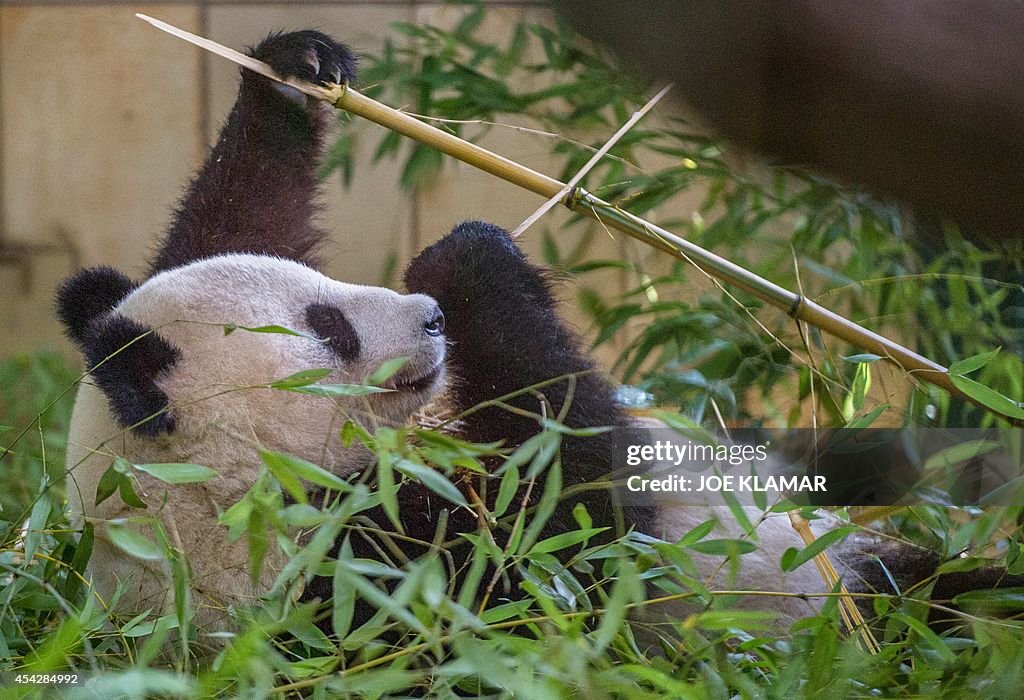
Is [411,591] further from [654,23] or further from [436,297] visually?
[436,297]

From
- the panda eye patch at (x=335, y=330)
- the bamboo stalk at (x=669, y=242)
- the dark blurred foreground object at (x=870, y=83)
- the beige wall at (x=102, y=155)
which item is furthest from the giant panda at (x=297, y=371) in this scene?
the beige wall at (x=102, y=155)

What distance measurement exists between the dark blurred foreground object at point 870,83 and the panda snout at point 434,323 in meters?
0.71

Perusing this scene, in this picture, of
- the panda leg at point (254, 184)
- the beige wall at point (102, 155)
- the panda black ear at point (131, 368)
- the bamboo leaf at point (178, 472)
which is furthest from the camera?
the beige wall at point (102, 155)

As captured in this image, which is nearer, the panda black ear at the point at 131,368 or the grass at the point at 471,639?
→ the grass at the point at 471,639

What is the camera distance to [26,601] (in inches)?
39.2

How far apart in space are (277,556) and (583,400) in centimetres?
42

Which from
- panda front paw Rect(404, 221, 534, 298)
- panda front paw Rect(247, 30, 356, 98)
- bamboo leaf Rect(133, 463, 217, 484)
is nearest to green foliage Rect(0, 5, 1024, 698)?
bamboo leaf Rect(133, 463, 217, 484)

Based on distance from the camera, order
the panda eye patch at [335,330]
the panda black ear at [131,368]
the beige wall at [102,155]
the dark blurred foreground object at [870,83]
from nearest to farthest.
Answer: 1. the dark blurred foreground object at [870,83]
2. the panda black ear at [131,368]
3. the panda eye patch at [335,330]
4. the beige wall at [102,155]

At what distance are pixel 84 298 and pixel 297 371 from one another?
299 millimetres

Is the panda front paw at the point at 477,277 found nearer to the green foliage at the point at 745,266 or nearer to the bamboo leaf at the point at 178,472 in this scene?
the green foliage at the point at 745,266

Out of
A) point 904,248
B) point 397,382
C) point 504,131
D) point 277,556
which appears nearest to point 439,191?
point 504,131

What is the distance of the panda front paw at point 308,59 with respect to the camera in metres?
1.38

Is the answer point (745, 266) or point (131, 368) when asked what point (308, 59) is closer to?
point (131, 368)

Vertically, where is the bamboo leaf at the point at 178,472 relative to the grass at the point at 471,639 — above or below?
above
